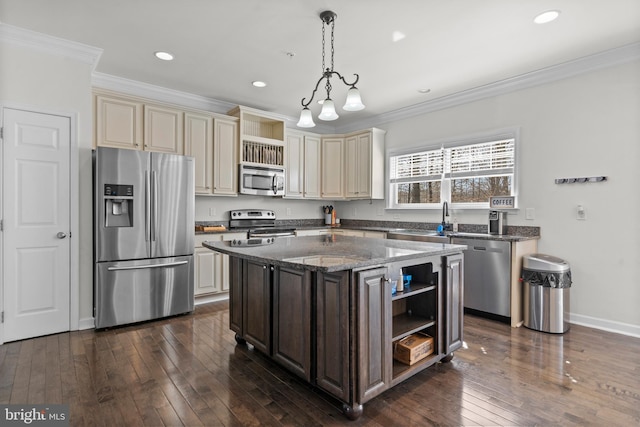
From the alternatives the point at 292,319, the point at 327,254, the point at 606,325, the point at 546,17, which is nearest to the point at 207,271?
the point at 292,319

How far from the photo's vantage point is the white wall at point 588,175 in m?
3.18

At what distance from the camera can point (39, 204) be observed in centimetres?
310

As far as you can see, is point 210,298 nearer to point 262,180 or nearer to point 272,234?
point 272,234

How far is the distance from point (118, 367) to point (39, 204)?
178cm

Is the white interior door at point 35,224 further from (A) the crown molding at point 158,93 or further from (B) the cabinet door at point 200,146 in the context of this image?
(B) the cabinet door at point 200,146

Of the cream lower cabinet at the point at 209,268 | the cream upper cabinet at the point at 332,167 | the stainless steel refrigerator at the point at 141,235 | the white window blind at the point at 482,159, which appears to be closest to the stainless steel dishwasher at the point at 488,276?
the white window blind at the point at 482,159

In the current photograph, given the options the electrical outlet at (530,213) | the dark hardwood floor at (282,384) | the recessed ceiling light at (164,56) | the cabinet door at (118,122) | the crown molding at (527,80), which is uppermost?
the recessed ceiling light at (164,56)

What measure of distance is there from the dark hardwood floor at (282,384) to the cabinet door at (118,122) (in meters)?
2.06

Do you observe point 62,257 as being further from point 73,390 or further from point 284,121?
point 284,121

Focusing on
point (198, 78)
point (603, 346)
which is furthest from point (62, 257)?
point (603, 346)

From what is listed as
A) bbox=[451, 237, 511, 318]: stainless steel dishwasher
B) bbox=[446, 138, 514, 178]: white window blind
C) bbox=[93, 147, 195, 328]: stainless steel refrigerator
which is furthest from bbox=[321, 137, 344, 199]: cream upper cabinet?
bbox=[93, 147, 195, 328]: stainless steel refrigerator

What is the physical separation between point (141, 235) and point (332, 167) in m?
3.23

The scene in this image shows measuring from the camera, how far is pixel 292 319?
2156mm

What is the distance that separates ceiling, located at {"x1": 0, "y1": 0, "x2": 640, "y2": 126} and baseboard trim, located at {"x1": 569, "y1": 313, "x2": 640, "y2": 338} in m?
2.66
